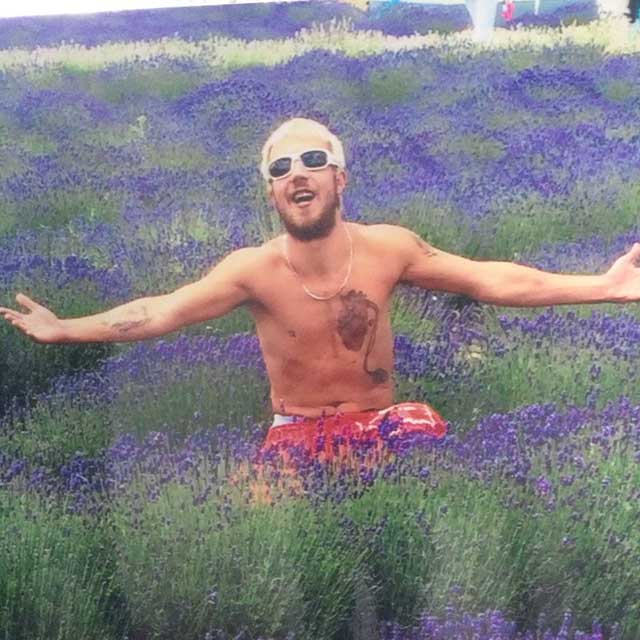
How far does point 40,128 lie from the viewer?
2.40m

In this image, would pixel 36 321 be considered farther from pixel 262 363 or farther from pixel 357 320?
Answer: pixel 357 320

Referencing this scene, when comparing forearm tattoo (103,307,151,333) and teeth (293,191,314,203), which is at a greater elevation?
teeth (293,191,314,203)

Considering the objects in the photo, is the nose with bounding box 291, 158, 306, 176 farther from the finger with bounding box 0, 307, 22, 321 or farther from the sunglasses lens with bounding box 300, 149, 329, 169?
the finger with bounding box 0, 307, 22, 321

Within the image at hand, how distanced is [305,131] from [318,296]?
13.7 inches

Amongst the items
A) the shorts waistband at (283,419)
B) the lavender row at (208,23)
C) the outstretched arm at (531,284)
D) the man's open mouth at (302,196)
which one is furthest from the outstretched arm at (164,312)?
A: the lavender row at (208,23)

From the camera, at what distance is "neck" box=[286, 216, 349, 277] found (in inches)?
88.4

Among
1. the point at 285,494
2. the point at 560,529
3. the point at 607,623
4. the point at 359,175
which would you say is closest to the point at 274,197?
the point at 359,175

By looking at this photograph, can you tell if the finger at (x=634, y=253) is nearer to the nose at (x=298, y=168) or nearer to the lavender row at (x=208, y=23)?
the lavender row at (x=208, y=23)

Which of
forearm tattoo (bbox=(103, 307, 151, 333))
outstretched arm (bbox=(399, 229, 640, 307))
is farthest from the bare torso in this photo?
forearm tattoo (bbox=(103, 307, 151, 333))

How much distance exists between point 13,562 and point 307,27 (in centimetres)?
130

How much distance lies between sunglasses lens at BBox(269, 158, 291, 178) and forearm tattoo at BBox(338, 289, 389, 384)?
279 millimetres

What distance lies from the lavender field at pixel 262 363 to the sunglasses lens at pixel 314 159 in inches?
4.6

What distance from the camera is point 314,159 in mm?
2242

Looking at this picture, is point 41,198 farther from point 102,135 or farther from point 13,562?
point 13,562
